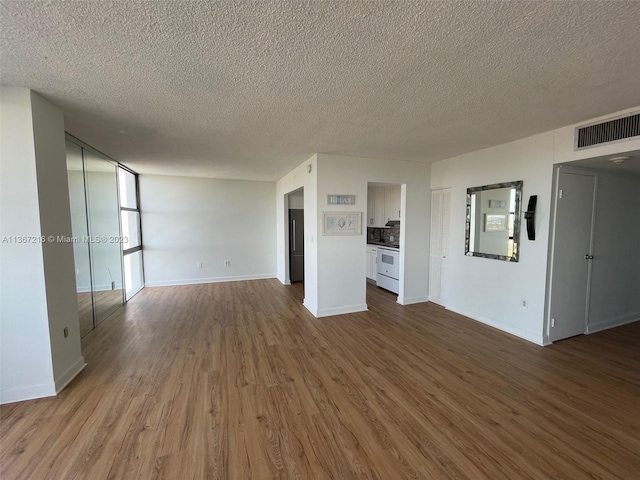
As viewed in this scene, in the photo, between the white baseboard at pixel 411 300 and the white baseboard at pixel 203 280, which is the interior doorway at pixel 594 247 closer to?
the white baseboard at pixel 411 300

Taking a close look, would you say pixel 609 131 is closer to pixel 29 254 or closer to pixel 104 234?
Result: pixel 29 254

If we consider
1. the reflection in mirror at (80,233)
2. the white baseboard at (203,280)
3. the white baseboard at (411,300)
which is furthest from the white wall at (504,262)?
the reflection in mirror at (80,233)

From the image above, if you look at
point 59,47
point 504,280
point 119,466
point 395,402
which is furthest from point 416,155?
point 119,466

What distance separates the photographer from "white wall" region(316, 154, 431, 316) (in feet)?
13.0

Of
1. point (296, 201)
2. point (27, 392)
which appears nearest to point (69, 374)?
point (27, 392)

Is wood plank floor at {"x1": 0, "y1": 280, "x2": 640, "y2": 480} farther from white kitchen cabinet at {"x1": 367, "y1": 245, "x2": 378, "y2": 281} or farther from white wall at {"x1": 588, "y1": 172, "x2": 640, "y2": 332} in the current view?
white kitchen cabinet at {"x1": 367, "y1": 245, "x2": 378, "y2": 281}

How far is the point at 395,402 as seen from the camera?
2096mm

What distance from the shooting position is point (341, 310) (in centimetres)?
414

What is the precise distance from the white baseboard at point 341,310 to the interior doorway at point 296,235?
7.81 ft

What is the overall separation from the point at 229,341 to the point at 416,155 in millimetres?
3832

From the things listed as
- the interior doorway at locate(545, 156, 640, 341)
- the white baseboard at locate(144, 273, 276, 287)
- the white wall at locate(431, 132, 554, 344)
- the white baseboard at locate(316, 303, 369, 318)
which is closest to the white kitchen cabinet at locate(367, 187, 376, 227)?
the white wall at locate(431, 132, 554, 344)

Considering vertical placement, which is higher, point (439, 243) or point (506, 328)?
point (439, 243)

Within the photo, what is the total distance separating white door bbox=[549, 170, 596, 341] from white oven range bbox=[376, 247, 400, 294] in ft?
7.64

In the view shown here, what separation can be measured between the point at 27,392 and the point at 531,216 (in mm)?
5286
